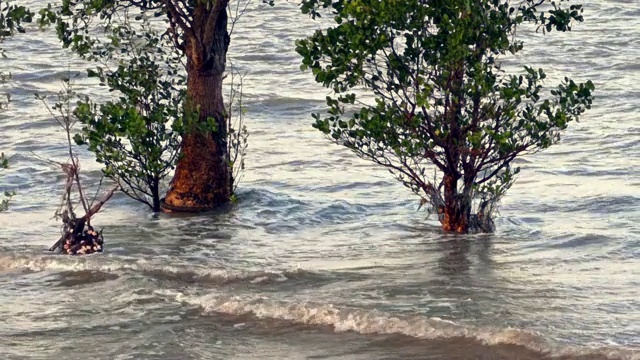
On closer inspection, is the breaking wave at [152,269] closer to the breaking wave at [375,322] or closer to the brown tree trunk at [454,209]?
the breaking wave at [375,322]

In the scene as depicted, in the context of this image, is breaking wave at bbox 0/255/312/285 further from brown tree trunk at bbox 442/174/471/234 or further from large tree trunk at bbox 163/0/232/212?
large tree trunk at bbox 163/0/232/212

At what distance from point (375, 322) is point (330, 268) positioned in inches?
101

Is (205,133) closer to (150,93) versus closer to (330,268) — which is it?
(150,93)

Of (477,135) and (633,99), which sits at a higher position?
(477,135)

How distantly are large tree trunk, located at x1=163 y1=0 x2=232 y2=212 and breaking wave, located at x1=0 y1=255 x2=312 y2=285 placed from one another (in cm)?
278

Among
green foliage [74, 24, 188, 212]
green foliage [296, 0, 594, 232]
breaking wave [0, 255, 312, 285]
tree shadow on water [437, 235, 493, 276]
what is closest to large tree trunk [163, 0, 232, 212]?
green foliage [74, 24, 188, 212]

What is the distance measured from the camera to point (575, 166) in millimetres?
22281

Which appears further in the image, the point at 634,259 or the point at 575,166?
the point at 575,166

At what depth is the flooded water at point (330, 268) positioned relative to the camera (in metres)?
13.0

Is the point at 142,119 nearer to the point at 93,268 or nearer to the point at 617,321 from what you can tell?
the point at 93,268

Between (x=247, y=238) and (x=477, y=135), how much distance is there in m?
3.83

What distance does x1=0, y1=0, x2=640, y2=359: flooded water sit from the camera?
1298 cm

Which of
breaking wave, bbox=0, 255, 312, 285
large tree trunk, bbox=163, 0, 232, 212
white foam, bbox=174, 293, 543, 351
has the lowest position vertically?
breaking wave, bbox=0, 255, 312, 285

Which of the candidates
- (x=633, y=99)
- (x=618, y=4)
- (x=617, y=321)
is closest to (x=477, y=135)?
(x=617, y=321)
